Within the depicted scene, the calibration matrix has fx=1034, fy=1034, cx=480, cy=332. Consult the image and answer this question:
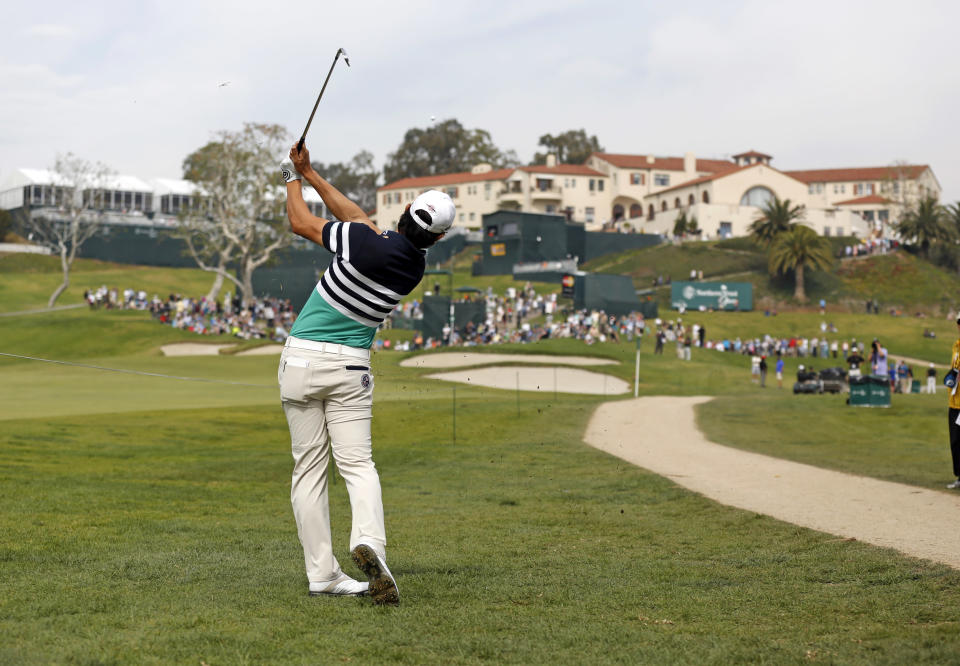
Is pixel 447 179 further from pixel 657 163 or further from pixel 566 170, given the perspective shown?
pixel 657 163

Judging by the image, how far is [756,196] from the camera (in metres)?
118

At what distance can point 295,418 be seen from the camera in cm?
651

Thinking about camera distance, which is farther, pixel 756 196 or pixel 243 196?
pixel 756 196

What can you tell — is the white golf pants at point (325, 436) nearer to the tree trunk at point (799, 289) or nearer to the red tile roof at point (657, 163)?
the tree trunk at point (799, 289)

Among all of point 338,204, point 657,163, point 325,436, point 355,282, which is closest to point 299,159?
point 338,204

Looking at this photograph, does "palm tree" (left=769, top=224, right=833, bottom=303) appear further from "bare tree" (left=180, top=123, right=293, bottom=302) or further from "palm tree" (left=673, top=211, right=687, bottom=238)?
"bare tree" (left=180, top=123, right=293, bottom=302)

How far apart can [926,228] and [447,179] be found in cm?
5703

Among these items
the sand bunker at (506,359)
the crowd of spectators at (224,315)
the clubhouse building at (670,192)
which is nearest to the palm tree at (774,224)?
the clubhouse building at (670,192)

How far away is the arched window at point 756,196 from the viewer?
117812mm

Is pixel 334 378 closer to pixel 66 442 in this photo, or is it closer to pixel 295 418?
pixel 295 418

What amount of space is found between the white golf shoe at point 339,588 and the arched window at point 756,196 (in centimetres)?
11633

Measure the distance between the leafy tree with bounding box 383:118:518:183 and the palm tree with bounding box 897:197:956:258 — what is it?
2389 inches

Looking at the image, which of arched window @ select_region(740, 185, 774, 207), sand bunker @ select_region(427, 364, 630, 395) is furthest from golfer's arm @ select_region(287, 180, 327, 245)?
arched window @ select_region(740, 185, 774, 207)

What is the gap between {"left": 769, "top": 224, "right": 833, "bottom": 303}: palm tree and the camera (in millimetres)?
87688
